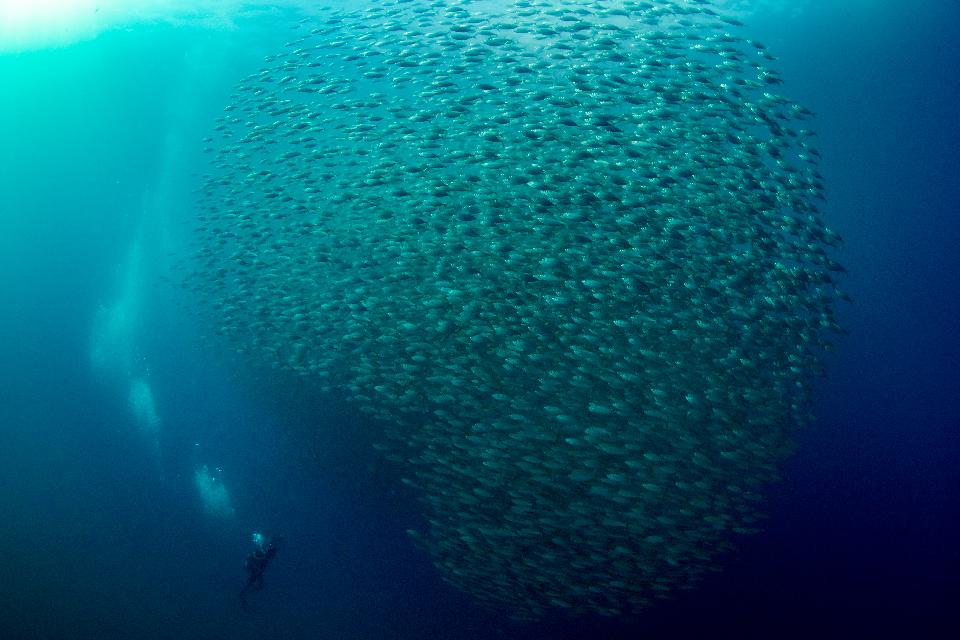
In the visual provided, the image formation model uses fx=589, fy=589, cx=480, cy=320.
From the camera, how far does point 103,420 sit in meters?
25.4

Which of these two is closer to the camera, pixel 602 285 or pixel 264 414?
pixel 602 285

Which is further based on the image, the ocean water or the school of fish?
the ocean water

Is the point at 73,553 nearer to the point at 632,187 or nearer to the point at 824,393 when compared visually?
the point at 632,187

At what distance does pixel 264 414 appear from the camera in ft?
79.0

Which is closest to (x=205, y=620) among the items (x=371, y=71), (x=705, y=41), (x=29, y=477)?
(x=29, y=477)

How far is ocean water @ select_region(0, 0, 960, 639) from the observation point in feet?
49.6

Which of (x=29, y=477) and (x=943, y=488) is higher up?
(x=943, y=488)

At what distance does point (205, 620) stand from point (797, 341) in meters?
16.3

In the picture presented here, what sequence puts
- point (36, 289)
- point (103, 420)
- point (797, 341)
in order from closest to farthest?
point (797, 341), point (103, 420), point (36, 289)

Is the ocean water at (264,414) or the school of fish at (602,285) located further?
the ocean water at (264,414)

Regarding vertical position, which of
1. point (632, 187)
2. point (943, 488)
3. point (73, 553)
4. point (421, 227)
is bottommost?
point (73, 553)

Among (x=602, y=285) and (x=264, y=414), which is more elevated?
(x=602, y=285)

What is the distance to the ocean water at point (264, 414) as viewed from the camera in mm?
15125

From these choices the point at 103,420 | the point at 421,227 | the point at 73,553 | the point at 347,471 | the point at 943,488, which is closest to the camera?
the point at 421,227
